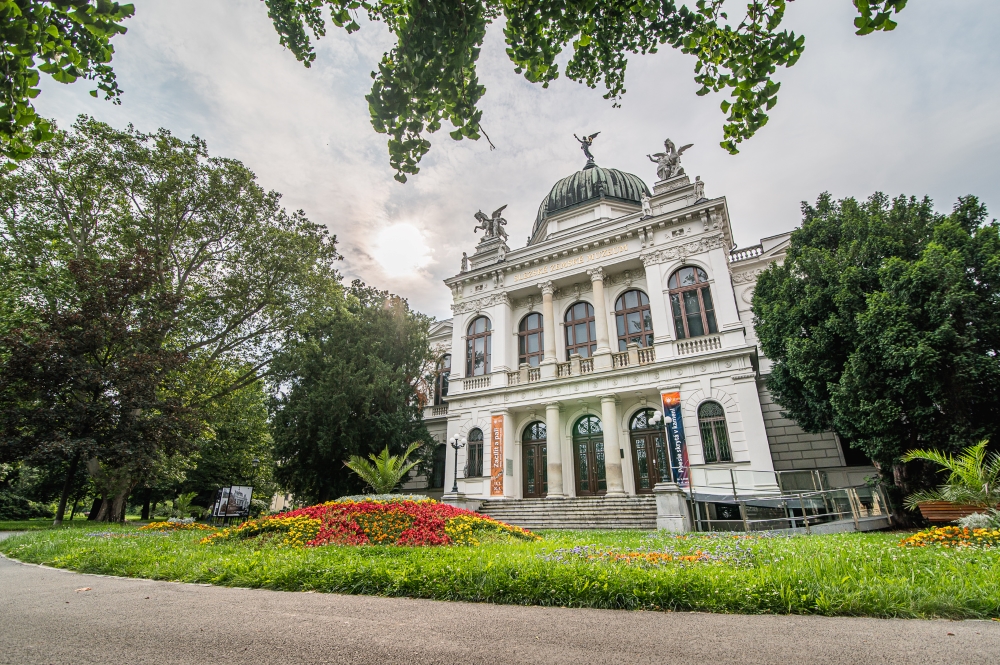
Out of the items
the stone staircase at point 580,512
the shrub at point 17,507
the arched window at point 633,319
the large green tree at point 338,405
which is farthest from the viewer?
the shrub at point 17,507

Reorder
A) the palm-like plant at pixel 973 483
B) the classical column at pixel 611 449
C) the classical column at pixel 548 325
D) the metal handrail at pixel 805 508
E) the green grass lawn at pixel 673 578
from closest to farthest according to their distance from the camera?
the green grass lawn at pixel 673 578 < the palm-like plant at pixel 973 483 < the metal handrail at pixel 805 508 < the classical column at pixel 611 449 < the classical column at pixel 548 325

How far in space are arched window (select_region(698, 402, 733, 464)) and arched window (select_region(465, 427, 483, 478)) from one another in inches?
392

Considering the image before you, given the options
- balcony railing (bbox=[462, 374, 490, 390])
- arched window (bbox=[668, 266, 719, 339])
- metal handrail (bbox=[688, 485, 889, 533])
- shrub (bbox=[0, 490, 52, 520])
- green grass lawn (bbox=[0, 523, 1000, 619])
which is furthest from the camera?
shrub (bbox=[0, 490, 52, 520])

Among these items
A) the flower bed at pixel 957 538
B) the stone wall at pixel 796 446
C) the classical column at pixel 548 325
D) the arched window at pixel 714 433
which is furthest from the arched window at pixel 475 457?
the flower bed at pixel 957 538

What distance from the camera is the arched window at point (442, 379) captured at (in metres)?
27.4

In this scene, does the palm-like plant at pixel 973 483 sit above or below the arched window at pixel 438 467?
below

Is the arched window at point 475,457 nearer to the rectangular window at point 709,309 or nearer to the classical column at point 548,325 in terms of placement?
the classical column at point 548,325

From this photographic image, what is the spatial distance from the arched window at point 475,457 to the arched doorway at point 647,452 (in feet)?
23.3

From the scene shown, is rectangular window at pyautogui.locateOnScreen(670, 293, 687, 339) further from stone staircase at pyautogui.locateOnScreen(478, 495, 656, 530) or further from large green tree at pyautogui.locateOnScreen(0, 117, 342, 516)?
large green tree at pyautogui.locateOnScreen(0, 117, 342, 516)

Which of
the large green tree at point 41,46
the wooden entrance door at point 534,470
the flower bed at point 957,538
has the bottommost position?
the flower bed at point 957,538

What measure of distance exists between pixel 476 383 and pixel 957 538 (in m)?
18.7

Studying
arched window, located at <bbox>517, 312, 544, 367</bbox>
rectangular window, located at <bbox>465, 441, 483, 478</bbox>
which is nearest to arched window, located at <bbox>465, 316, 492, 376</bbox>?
arched window, located at <bbox>517, 312, 544, 367</bbox>

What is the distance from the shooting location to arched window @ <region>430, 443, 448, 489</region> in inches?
953

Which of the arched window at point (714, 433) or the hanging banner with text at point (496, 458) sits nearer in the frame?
the arched window at point (714, 433)
